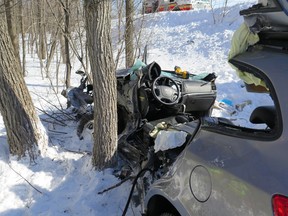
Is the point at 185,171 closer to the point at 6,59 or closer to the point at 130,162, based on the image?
the point at 130,162

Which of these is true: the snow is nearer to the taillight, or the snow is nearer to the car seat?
the car seat

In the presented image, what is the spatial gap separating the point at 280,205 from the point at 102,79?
2.96 metres

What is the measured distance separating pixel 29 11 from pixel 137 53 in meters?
9.47

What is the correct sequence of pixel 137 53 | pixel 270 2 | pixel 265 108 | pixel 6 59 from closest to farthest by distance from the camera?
pixel 270 2 → pixel 265 108 → pixel 6 59 → pixel 137 53

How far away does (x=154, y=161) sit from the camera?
3547 mm

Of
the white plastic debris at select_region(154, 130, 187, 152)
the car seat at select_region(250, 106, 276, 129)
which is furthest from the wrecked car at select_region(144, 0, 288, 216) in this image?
the white plastic debris at select_region(154, 130, 187, 152)

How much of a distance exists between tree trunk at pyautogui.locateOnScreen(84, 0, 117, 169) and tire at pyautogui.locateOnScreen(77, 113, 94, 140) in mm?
1193

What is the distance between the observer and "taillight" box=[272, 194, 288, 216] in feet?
4.59

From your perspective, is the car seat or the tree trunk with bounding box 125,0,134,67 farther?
the tree trunk with bounding box 125,0,134,67

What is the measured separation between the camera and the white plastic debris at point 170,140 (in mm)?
3219

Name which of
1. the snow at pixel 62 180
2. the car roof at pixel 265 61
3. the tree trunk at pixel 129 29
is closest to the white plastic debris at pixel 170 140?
the snow at pixel 62 180

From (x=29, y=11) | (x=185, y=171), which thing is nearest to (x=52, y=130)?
(x=185, y=171)

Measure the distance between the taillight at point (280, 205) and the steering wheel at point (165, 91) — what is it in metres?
3.04

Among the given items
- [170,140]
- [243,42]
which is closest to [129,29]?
[170,140]
